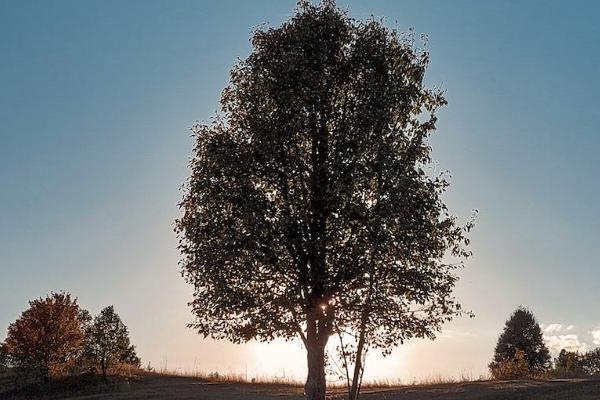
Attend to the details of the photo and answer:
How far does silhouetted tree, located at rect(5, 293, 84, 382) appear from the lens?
58188 mm

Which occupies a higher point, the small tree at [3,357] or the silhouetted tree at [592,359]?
the small tree at [3,357]

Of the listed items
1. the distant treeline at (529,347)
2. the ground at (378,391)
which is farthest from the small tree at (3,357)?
the distant treeline at (529,347)

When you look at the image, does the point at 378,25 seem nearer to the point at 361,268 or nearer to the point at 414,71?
the point at 414,71

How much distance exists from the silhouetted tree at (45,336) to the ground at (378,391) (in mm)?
7606

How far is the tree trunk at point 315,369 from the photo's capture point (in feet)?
82.2

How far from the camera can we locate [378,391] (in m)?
44.7

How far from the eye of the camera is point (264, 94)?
1061 inches

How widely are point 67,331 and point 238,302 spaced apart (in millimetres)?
42537

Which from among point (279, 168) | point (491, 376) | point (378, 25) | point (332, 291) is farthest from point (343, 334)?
point (491, 376)

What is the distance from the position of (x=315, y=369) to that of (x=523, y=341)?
63.2 metres

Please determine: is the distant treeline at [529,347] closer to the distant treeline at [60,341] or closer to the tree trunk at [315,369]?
the distant treeline at [60,341]

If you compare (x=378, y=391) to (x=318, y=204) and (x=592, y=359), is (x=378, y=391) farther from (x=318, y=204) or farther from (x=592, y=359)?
(x=592, y=359)

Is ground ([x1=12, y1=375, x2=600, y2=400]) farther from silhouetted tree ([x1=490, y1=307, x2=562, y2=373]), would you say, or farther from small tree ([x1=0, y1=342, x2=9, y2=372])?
silhouetted tree ([x1=490, y1=307, x2=562, y2=373])

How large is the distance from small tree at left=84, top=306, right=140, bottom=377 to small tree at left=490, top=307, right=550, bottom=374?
48.2 metres
